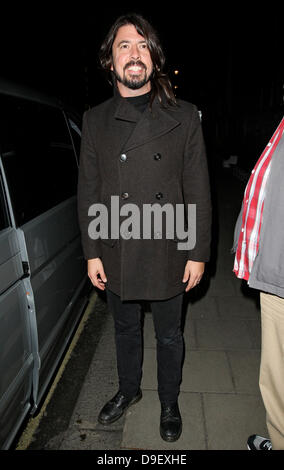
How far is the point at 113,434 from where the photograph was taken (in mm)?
2176

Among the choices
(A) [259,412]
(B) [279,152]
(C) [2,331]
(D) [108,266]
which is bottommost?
(A) [259,412]

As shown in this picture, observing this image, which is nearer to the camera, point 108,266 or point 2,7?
point 108,266

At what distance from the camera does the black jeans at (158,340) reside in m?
2.04

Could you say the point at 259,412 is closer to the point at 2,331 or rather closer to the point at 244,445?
the point at 244,445

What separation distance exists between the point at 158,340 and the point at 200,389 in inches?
29.8

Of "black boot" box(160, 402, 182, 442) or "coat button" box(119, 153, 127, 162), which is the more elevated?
"coat button" box(119, 153, 127, 162)

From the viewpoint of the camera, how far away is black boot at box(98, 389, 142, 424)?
2256 millimetres

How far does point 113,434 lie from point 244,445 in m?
0.84

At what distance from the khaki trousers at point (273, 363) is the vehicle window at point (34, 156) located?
1421 mm

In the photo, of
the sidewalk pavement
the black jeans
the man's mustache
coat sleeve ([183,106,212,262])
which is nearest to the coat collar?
coat sleeve ([183,106,212,262])

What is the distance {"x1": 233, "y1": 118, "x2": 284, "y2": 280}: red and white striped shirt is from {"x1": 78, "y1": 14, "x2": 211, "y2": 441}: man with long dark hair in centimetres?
24

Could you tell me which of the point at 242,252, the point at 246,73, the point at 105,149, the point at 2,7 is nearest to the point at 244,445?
the point at 242,252

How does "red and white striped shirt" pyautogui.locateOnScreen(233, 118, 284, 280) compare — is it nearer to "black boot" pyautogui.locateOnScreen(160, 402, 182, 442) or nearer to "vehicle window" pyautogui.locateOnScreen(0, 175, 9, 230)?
"black boot" pyautogui.locateOnScreen(160, 402, 182, 442)

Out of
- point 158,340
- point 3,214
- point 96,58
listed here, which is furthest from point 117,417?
point 96,58
